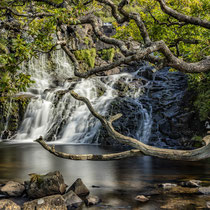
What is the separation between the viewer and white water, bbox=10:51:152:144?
19984mm

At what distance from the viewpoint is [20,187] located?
23.0ft

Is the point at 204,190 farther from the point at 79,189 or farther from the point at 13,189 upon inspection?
the point at 13,189

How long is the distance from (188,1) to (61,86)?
19.6 m

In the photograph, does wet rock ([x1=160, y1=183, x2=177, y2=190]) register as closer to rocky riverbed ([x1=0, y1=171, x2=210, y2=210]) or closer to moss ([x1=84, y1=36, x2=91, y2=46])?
rocky riverbed ([x1=0, y1=171, x2=210, y2=210])

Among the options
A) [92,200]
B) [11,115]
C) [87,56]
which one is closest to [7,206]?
[92,200]

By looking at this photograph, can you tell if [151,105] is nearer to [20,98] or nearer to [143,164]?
[143,164]

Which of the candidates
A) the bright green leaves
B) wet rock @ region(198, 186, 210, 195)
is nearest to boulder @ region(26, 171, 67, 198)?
the bright green leaves

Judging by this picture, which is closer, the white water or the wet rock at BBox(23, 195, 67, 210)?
the wet rock at BBox(23, 195, 67, 210)

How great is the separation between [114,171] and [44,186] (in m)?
4.06

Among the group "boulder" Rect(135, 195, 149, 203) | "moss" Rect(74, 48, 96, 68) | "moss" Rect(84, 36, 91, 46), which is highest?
"moss" Rect(84, 36, 91, 46)

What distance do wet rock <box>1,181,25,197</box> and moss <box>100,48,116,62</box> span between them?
2909cm

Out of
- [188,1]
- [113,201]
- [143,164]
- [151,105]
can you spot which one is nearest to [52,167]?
[143,164]

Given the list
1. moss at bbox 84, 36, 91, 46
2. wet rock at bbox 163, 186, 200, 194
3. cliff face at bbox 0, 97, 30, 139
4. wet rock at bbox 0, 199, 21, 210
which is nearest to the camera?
wet rock at bbox 0, 199, 21, 210

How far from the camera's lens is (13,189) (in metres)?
6.93
